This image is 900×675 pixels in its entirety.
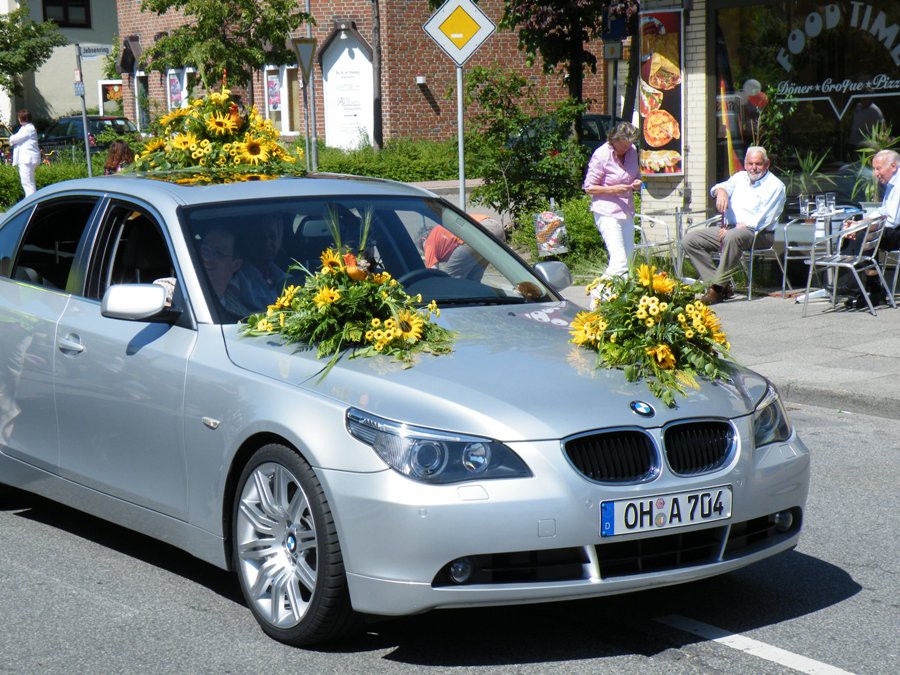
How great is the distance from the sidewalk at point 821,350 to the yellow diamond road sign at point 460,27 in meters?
3.31

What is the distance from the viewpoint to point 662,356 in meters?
4.75

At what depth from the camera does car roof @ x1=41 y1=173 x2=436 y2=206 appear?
573cm

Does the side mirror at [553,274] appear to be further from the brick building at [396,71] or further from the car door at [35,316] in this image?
the brick building at [396,71]

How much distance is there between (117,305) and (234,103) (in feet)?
10.6

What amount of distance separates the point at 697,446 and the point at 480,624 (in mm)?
1028

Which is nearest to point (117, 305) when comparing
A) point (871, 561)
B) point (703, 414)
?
point (703, 414)

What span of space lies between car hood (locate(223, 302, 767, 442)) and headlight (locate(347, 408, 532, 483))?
4 cm

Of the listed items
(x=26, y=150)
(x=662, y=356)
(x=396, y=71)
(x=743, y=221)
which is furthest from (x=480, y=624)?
(x=396, y=71)

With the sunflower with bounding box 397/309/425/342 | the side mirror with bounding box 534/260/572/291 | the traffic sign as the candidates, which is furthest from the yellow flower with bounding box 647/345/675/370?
the traffic sign

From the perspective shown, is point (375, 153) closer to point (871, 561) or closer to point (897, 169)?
point (897, 169)

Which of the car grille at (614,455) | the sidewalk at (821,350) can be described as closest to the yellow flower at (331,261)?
the car grille at (614,455)

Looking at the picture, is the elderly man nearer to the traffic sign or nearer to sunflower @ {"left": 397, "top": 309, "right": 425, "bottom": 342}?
sunflower @ {"left": 397, "top": 309, "right": 425, "bottom": 342}

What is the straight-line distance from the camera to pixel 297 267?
541cm

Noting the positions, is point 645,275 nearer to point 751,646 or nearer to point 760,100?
point 751,646
